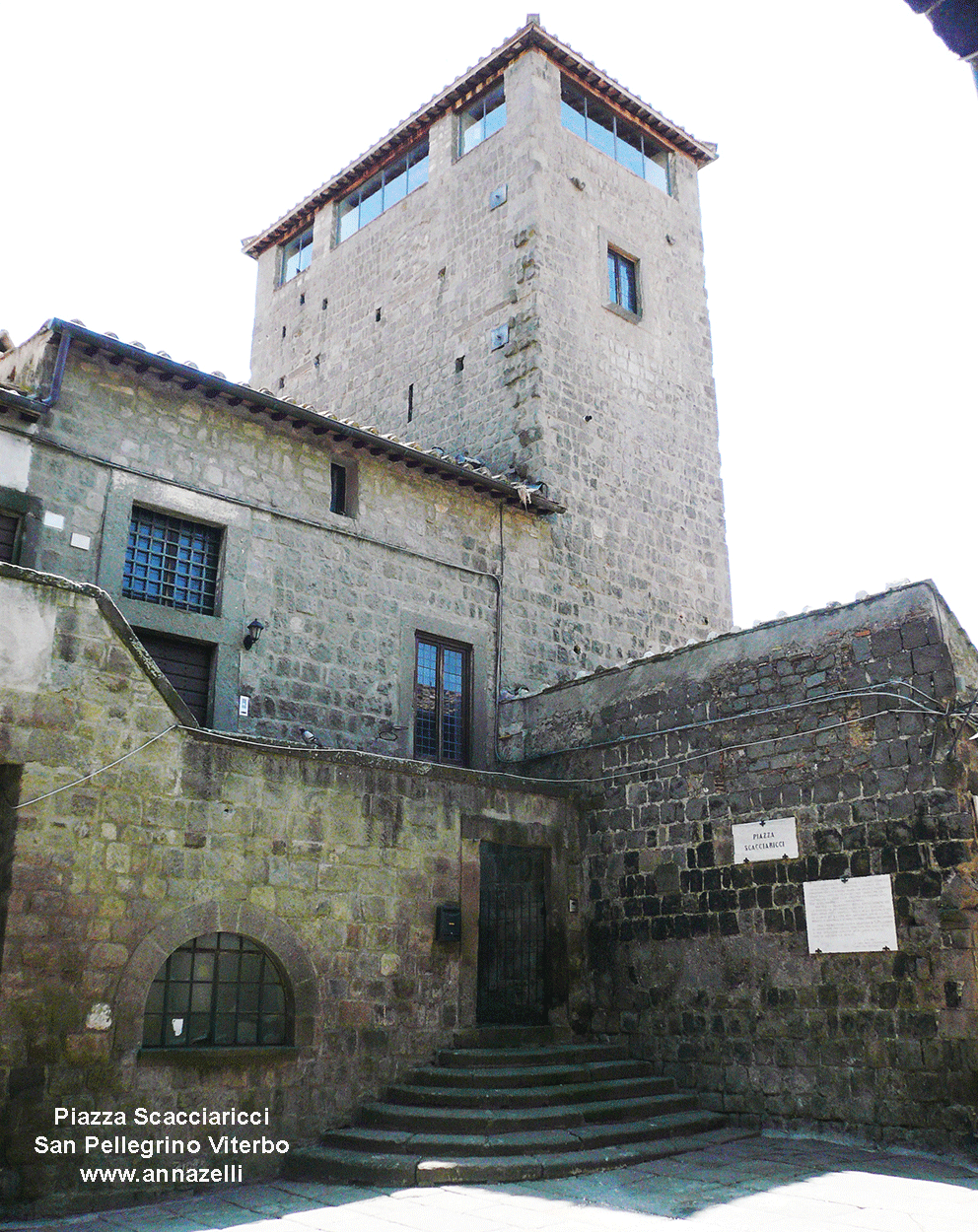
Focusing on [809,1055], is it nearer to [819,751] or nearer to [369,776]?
[819,751]

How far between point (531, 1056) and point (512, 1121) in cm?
144

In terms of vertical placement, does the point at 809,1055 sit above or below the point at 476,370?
below

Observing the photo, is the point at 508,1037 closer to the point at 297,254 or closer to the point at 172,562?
the point at 172,562

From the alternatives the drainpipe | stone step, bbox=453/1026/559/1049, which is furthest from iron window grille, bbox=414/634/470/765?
the drainpipe

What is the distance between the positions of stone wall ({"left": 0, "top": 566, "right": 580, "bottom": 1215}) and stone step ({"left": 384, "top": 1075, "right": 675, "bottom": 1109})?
338mm

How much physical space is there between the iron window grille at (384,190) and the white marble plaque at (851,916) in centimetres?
1489

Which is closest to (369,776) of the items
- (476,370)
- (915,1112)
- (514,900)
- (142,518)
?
(514,900)

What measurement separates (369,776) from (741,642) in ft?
13.8

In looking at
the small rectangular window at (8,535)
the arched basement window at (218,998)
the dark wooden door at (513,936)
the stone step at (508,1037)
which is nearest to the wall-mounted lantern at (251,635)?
the small rectangular window at (8,535)

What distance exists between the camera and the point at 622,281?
18312 mm

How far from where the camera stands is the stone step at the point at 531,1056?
31.8ft

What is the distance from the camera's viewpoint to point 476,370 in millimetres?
16984

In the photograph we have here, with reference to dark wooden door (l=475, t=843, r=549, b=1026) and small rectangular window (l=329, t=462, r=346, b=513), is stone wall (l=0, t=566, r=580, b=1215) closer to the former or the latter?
dark wooden door (l=475, t=843, r=549, b=1026)

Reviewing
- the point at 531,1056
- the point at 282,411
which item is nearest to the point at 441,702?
the point at 282,411
